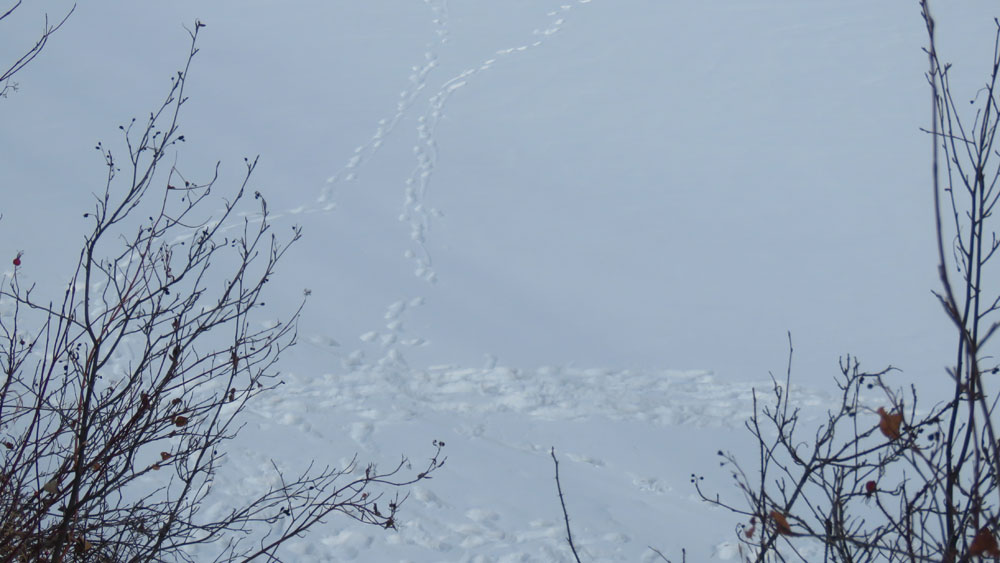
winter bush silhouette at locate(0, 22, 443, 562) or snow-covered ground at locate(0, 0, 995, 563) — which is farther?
snow-covered ground at locate(0, 0, 995, 563)

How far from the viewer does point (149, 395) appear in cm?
215

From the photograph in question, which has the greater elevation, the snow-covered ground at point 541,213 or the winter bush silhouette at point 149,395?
the snow-covered ground at point 541,213

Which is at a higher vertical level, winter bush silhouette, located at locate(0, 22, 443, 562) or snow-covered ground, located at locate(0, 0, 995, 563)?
snow-covered ground, located at locate(0, 0, 995, 563)

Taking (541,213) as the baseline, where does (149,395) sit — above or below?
below

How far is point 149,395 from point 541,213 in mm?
7803

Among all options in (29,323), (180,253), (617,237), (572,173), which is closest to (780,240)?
(617,237)

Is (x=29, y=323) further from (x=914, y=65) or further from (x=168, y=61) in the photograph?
(x=914, y=65)

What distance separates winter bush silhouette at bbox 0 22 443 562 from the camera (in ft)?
7.04

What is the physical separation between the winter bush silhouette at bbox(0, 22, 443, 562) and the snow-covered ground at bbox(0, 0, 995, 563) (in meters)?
0.34

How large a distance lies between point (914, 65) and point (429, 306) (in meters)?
9.25

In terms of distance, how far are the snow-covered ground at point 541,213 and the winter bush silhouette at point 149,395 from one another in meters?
0.34

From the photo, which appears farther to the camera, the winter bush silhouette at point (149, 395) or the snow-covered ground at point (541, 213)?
the snow-covered ground at point (541, 213)

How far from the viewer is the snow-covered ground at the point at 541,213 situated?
5.89 m

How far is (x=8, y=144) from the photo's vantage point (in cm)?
1102
